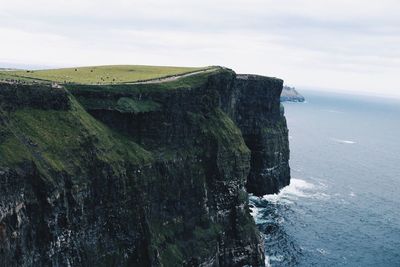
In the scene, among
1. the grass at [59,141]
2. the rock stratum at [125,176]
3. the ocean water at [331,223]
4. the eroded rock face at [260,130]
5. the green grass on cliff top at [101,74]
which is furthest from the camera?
the eroded rock face at [260,130]

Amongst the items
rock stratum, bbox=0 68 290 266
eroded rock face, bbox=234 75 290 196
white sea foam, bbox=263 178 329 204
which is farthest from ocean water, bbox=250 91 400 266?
rock stratum, bbox=0 68 290 266

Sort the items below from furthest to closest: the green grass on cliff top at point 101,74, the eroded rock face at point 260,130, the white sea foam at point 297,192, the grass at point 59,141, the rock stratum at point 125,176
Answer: the eroded rock face at point 260,130
the white sea foam at point 297,192
the green grass on cliff top at point 101,74
the grass at point 59,141
the rock stratum at point 125,176

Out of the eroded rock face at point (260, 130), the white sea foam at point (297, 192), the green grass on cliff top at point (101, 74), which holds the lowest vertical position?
the white sea foam at point (297, 192)

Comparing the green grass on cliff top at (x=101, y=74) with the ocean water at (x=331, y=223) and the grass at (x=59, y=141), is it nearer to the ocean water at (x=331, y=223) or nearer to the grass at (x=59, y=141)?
the grass at (x=59, y=141)

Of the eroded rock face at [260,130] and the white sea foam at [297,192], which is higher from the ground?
the eroded rock face at [260,130]

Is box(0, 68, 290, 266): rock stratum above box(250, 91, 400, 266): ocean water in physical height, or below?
above

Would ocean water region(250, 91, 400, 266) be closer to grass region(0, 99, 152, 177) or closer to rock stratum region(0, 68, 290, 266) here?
rock stratum region(0, 68, 290, 266)

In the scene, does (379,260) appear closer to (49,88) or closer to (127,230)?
(127,230)

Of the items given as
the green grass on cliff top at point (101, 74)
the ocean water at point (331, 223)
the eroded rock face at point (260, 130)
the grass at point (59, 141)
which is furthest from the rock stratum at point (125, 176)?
the eroded rock face at point (260, 130)
